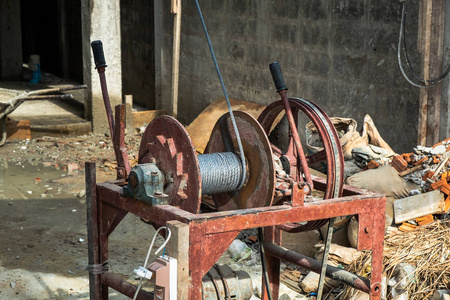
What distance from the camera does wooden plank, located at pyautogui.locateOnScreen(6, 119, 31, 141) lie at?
1116 cm

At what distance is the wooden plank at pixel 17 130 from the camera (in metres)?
11.2

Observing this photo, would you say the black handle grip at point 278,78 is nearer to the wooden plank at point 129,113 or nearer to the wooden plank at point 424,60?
the wooden plank at point 424,60

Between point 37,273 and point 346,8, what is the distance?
4811 millimetres

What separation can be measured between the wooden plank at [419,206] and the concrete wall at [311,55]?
1619mm

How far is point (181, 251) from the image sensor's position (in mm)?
3797

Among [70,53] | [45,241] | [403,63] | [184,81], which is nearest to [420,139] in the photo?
[403,63]

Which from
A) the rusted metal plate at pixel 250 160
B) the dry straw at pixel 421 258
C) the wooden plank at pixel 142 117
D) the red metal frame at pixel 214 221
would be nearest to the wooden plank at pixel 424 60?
the dry straw at pixel 421 258

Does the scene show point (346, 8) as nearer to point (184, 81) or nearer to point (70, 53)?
point (184, 81)

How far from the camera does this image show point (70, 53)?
17.1 m

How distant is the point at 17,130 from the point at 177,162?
7.63 m

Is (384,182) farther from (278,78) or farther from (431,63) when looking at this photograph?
(278,78)

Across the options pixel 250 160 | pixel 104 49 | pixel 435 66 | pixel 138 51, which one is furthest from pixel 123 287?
pixel 138 51

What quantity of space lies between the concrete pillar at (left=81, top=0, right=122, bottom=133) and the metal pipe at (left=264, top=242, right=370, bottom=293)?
6.95 metres

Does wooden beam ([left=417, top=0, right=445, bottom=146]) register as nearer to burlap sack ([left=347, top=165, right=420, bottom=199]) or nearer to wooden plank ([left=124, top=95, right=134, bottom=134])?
burlap sack ([left=347, top=165, right=420, bottom=199])
